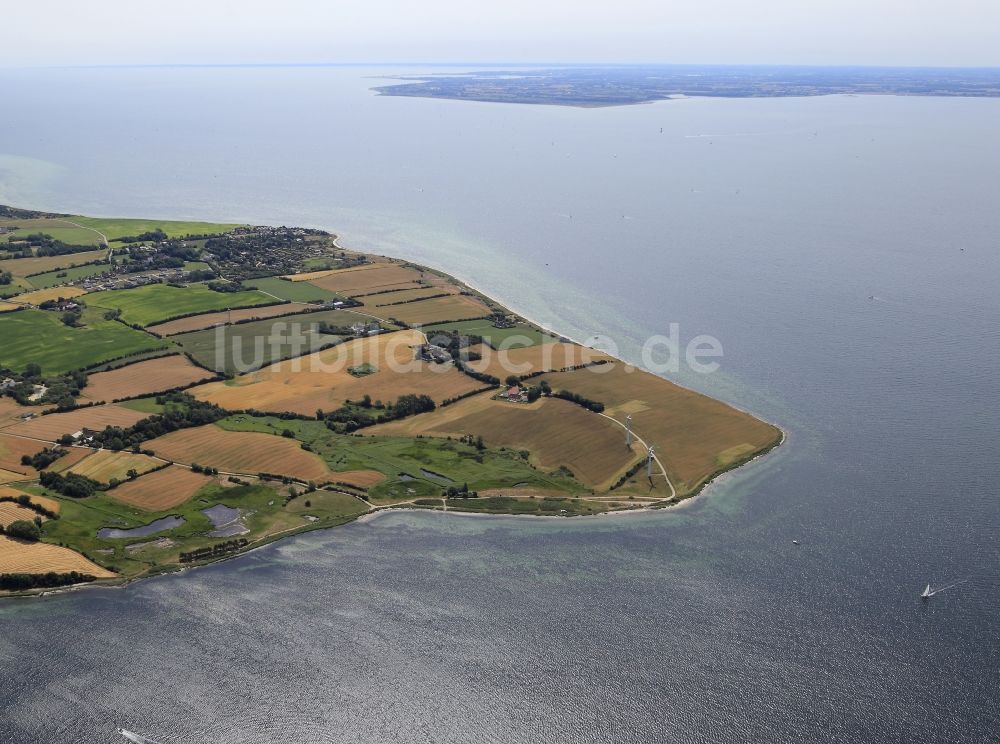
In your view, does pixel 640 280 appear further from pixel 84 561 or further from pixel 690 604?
pixel 84 561

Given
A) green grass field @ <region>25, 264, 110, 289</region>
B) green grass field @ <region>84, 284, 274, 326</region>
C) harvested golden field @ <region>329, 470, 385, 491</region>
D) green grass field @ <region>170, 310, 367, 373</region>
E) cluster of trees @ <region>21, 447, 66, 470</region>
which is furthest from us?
green grass field @ <region>25, 264, 110, 289</region>

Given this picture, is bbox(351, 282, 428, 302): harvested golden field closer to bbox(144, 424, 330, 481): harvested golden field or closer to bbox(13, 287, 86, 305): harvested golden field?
bbox(13, 287, 86, 305): harvested golden field

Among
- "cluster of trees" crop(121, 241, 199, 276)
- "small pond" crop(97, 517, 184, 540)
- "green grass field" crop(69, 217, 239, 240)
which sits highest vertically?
"green grass field" crop(69, 217, 239, 240)

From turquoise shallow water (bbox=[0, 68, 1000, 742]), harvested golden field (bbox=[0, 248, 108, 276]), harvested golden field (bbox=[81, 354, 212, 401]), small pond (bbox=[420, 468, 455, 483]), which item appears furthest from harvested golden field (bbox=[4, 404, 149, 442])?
harvested golden field (bbox=[0, 248, 108, 276])

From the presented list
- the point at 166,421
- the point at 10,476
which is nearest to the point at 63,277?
the point at 166,421

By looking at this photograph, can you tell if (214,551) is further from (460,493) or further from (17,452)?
(17,452)

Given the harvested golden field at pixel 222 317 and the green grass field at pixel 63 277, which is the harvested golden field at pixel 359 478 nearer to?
the harvested golden field at pixel 222 317
